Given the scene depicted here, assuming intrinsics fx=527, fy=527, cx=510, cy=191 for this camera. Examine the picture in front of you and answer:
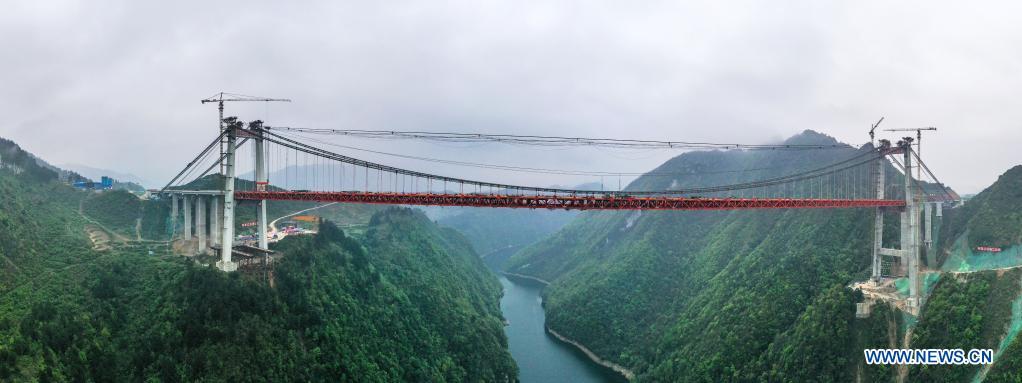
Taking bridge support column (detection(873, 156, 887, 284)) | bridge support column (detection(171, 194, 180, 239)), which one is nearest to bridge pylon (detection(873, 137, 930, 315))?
bridge support column (detection(873, 156, 887, 284))

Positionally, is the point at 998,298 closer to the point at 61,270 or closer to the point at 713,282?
the point at 713,282

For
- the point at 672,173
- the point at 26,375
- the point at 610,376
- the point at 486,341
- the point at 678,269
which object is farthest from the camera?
the point at 672,173

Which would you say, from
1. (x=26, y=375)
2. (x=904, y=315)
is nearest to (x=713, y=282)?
(x=904, y=315)

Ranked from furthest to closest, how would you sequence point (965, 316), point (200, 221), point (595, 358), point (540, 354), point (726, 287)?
1. point (540, 354)
2. point (595, 358)
3. point (726, 287)
4. point (200, 221)
5. point (965, 316)

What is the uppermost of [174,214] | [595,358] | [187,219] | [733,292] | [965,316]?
[174,214]

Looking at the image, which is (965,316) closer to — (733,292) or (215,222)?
(733,292)

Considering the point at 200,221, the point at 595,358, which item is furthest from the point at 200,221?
the point at 595,358

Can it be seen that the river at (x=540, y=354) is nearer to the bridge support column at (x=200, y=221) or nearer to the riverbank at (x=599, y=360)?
the riverbank at (x=599, y=360)
